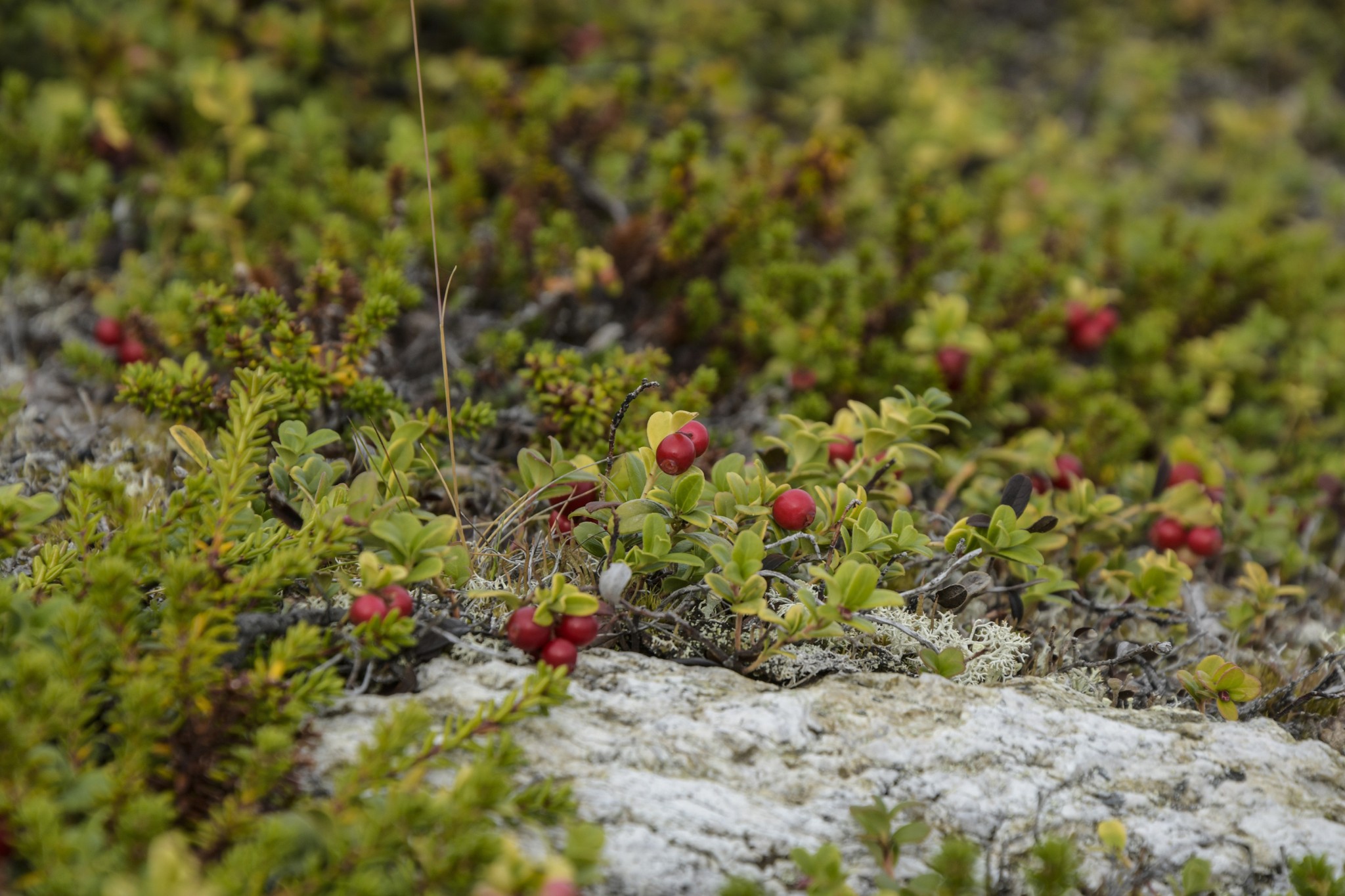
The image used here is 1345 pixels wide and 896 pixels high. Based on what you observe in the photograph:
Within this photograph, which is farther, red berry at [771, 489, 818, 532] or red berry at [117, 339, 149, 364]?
red berry at [117, 339, 149, 364]

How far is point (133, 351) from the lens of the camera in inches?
130

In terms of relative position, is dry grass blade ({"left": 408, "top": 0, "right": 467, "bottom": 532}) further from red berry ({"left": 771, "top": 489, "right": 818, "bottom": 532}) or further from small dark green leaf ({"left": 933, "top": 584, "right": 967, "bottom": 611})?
small dark green leaf ({"left": 933, "top": 584, "right": 967, "bottom": 611})

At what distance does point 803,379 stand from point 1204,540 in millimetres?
1511

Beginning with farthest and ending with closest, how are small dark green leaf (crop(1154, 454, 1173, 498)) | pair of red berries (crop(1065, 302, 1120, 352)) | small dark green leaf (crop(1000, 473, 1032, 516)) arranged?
pair of red berries (crop(1065, 302, 1120, 352)) < small dark green leaf (crop(1154, 454, 1173, 498)) < small dark green leaf (crop(1000, 473, 1032, 516))

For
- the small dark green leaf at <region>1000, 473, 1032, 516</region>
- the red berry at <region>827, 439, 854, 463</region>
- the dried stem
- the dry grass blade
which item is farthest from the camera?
the red berry at <region>827, 439, 854, 463</region>

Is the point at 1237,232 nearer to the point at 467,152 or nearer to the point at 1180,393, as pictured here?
the point at 1180,393

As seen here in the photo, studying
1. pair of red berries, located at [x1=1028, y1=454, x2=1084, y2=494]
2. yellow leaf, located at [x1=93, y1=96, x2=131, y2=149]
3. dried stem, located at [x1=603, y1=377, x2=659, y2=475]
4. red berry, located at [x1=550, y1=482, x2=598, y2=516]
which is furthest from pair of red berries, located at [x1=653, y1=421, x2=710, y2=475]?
yellow leaf, located at [x1=93, y1=96, x2=131, y2=149]

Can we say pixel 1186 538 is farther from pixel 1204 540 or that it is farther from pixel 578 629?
pixel 578 629

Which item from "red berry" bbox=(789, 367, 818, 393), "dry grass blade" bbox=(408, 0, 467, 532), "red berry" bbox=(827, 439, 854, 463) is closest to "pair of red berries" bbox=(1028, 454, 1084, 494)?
"red berry" bbox=(827, 439, 854, 463)

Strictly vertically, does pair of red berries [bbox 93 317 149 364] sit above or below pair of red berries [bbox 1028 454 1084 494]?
above

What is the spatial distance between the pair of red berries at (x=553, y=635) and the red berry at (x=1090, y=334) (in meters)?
2.88

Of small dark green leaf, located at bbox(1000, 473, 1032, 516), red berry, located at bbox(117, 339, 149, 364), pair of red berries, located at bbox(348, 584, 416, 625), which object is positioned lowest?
pair of red berries, located at bbox(348, 584, 416, 625)

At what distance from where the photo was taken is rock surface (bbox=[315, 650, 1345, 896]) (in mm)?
2035

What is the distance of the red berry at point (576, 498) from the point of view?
261 cm
